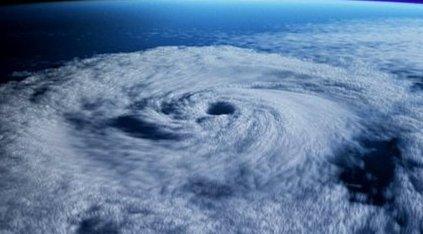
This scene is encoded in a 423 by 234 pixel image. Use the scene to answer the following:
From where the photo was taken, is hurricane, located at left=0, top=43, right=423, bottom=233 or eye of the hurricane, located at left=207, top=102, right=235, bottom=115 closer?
hurricane, located at left=0, top=43, right=423, bottom=233

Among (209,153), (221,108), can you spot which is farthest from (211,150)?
(221,108)

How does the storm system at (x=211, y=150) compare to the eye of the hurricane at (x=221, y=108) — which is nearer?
the storm system at (x=211, y=150)

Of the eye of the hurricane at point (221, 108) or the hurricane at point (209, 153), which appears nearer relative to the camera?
the hurricane at point (209, 153)

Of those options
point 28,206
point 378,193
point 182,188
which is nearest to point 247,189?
point 182,188

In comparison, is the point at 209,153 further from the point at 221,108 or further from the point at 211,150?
the point at 221,108

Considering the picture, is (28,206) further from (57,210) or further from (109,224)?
(109,224)
